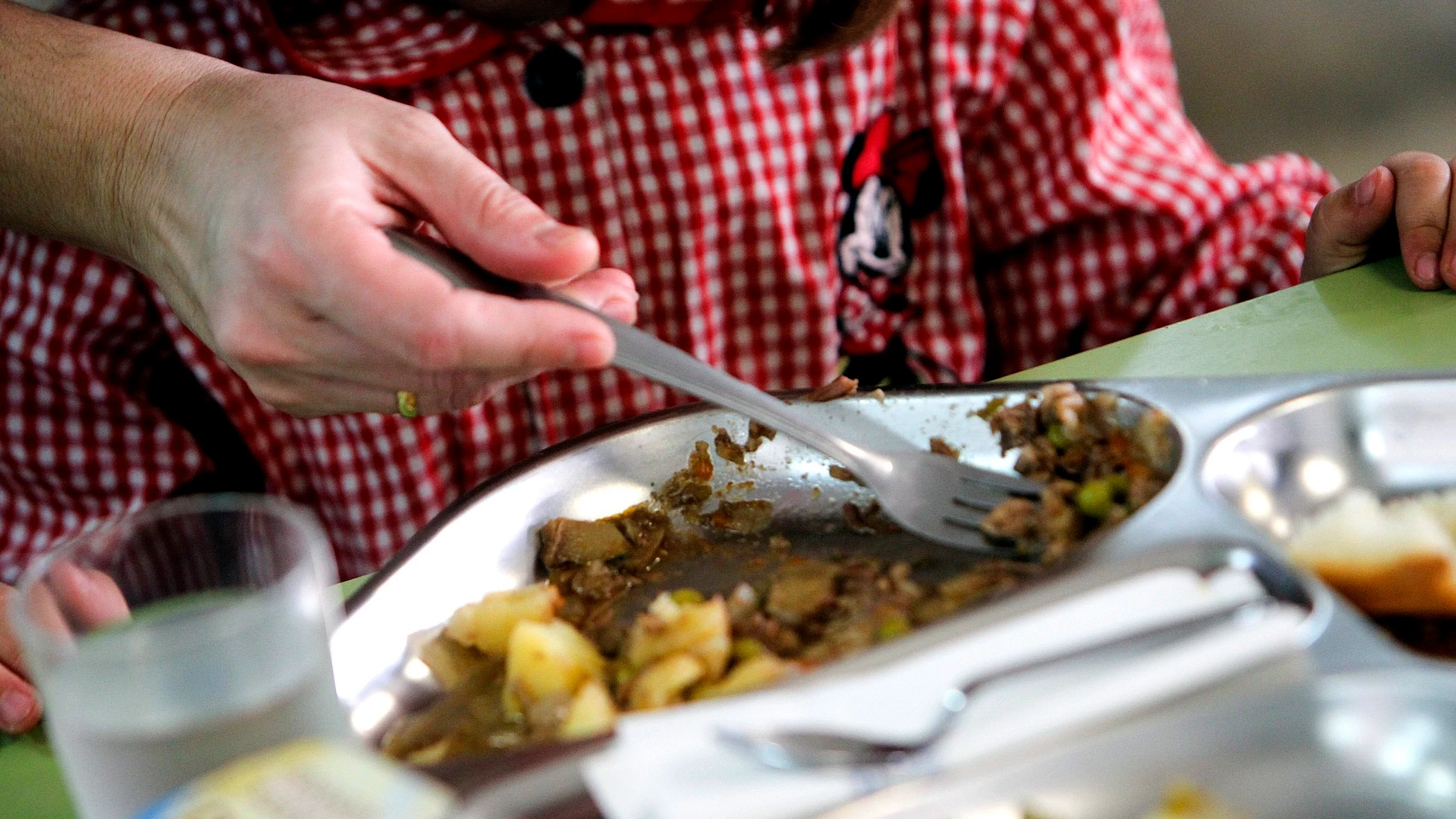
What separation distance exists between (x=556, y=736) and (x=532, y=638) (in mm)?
97

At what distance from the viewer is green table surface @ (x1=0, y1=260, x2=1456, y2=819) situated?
4.33 feet

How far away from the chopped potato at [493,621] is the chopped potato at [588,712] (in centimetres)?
11

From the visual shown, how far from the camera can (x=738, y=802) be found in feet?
1.98

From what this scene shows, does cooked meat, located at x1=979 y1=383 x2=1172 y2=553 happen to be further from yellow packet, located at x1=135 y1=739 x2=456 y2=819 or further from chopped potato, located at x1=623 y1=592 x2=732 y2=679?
yellow packet, located at x1=135 y1=739 x2=456 y2=819

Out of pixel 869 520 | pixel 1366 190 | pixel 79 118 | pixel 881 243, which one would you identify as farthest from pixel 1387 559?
pixel 79 118

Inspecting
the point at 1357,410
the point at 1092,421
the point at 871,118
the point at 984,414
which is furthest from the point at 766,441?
the point at 871,118

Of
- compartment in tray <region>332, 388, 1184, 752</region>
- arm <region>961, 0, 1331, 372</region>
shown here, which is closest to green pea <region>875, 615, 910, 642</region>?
compartment in tray <region>332, 388, 1184, 752</region>

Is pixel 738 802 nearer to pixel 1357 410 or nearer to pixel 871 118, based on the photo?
pixel 1357 410

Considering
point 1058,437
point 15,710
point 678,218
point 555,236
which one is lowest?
point 15,710

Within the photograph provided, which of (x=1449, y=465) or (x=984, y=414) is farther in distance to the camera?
(x=984, y=414)

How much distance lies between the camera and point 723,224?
→ 1629mm

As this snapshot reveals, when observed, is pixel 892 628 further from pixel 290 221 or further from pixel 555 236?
pixel 290 221

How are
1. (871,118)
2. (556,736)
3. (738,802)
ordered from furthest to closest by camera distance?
(871,118), (556,736), (738,802)

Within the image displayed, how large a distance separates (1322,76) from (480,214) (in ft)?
9.03
